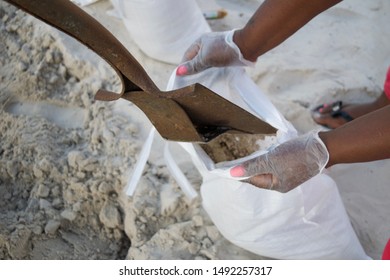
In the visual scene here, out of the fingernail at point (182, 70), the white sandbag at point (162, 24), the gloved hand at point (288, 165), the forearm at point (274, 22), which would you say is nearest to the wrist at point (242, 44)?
the forearm at point (274, 22)

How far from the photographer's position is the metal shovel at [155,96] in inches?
26.1

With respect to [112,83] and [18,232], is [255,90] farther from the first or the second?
[18,232]

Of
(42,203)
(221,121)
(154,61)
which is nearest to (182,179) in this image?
(221,121)

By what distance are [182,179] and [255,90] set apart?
0.29m

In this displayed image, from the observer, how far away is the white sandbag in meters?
1.43

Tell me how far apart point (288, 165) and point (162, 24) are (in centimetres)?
81

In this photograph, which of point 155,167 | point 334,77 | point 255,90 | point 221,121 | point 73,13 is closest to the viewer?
point 73,13

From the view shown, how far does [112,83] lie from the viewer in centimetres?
141

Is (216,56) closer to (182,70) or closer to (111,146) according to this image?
(182,70)

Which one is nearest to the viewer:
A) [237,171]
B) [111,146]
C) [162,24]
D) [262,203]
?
[237,171]

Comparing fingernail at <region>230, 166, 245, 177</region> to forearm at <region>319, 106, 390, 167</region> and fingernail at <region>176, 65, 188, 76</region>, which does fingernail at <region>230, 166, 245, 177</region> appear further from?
fingernail at <region>176, 65, 188, 76</region>

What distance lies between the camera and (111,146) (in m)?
1.24

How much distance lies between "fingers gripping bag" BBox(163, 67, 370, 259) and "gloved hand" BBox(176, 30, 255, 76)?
0.02 m

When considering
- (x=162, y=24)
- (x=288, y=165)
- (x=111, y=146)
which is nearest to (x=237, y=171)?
(x=288, y=165)
